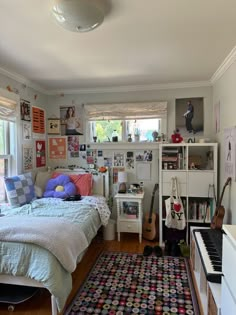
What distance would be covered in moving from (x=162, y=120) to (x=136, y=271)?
220cm

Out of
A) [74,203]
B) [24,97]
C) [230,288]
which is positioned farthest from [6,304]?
[24,97]

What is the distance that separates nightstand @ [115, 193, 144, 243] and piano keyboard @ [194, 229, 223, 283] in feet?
3.56

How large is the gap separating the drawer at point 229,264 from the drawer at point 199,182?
1.99m

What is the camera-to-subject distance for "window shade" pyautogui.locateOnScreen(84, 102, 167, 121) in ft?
12.2

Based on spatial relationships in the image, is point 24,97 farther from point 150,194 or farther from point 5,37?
point 150,194

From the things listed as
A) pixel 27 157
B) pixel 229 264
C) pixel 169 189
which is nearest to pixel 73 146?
pixel 27 157

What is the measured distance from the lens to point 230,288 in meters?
1.18

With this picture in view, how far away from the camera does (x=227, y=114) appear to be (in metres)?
2.80

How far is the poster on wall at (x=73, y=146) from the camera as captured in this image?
13.3 feet

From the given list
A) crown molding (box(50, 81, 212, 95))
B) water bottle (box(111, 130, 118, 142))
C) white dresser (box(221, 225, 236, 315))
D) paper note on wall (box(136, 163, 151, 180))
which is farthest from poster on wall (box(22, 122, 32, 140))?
white dresser (box(221, 225, 236, 315))

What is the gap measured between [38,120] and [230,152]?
2.85 m

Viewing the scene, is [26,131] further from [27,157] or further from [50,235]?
[50,235]

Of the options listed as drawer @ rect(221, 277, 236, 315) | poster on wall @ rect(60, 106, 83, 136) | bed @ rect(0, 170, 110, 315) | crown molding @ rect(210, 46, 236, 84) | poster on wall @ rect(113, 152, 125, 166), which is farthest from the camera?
poster on wall @ rect(60, 106, 83, 136)

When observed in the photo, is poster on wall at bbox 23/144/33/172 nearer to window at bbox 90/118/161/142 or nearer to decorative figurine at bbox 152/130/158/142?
window at bbox 90/118/161/142
